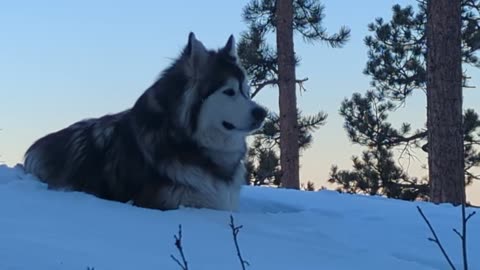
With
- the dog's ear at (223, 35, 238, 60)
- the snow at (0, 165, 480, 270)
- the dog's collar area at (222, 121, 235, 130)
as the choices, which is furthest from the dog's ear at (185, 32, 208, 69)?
the snow at (0, 165, 480, 270)

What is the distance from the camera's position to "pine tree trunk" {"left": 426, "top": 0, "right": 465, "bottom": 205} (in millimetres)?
9773

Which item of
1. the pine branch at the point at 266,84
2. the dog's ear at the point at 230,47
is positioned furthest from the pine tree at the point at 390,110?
the dog's ear at the point at 230,47

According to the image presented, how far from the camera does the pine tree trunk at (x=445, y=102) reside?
385 inches

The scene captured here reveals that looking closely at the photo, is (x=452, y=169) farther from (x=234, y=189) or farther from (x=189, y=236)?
(x=189, y=236)

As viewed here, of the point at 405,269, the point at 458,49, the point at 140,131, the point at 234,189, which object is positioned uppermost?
the point at 458,49

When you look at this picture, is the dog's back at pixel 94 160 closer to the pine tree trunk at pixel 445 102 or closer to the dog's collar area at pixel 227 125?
the dog's collar area at pixel 227 125

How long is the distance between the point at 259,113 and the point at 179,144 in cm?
65

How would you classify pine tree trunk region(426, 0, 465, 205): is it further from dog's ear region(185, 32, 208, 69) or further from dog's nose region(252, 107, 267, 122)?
dog's ear region(185, 32, 208, 69)

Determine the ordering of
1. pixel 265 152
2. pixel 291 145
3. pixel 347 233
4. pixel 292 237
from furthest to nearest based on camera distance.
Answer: pixel 265 152
pixel 291 145
pixel 347 233
pixel 292 237

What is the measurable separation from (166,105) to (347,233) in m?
1.76

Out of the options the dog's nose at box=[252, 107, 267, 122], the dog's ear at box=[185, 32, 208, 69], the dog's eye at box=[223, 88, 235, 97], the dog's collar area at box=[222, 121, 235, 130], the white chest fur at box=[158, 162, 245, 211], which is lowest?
the white chest fur at box=[158, 162, 245, 211]

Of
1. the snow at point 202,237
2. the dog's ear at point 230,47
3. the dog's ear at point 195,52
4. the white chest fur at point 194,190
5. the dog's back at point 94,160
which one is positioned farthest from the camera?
the dog's ear at point 230,47

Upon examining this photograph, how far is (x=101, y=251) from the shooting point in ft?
10.4

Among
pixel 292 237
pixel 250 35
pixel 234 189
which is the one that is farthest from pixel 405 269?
pixel 250 35
